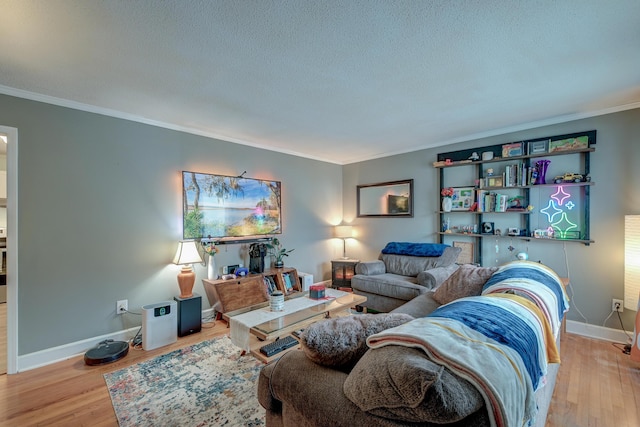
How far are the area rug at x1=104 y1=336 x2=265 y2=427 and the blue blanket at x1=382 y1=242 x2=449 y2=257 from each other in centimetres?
251

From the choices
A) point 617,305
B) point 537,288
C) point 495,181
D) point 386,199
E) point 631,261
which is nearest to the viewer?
point 537,288

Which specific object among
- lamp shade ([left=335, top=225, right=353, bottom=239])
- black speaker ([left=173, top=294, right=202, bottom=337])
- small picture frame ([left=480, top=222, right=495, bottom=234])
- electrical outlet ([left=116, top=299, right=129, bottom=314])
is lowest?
black speaker ([left=173, top=294, right=202, bottom=337])

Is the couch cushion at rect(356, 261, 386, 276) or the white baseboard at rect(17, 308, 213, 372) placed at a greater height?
the couch cushion at rect(356, 261, 386, 276)

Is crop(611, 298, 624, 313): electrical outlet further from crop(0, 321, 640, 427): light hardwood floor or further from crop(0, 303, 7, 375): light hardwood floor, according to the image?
crop(0, 303, 7, 375): light hardwood floor

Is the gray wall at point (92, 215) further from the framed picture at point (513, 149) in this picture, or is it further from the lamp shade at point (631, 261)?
the lamp shade at point (631, 261)

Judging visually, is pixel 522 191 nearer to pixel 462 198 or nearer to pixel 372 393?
pixel 462 198

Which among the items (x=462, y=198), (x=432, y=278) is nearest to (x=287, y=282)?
(x=432, y=278)

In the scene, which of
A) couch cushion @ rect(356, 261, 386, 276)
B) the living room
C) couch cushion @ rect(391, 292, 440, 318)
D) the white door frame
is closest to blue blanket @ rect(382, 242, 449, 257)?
couch cushion @ rect(356, 261, 386, 276)

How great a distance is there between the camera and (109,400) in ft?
6.40

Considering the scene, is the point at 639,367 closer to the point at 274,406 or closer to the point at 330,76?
the point at 274,406

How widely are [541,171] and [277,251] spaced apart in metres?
3.48

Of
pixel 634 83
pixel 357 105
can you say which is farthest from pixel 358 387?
pixel 634 83

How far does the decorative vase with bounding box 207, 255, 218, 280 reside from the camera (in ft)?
11.3

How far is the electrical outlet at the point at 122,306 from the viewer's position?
2830 mm
